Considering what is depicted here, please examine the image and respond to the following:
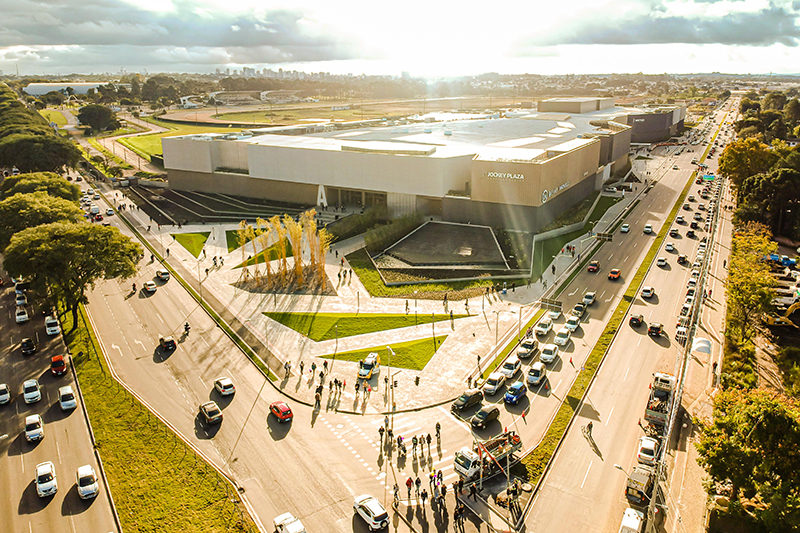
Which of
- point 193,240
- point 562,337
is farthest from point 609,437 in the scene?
point 193,240

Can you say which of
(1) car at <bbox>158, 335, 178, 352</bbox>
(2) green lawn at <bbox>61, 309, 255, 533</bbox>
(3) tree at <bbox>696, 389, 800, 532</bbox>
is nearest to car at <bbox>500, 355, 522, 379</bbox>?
(3) tree at <bbox>696, 389, 800, 532</bbox>

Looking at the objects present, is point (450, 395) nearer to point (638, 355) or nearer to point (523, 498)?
point (523, 498)

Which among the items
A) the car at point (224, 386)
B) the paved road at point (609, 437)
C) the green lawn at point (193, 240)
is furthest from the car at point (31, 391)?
the paved road at point (609, 437)

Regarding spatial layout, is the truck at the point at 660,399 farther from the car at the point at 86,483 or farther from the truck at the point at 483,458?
the car at the point at 86,483

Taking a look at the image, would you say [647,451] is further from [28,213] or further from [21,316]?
[28,213]

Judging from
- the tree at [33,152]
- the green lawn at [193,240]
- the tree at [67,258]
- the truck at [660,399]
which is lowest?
the truck at [660,399]

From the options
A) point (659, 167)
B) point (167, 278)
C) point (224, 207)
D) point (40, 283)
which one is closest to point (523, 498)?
point (40, 283)
